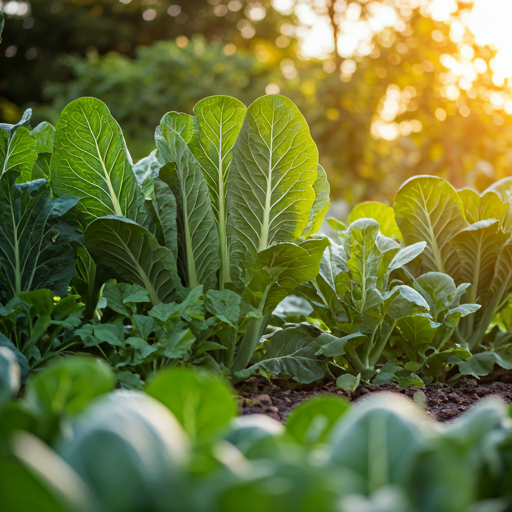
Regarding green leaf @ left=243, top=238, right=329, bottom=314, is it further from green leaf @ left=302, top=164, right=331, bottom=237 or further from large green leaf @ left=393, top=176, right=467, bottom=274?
large green leaf @ left=393, top=176, right=467, bottom=274

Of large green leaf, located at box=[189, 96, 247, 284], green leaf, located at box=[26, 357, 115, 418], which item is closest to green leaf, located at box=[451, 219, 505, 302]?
large green leaf, located at box=[189, 96, 247, 284]

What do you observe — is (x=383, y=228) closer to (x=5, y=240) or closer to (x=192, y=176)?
(x=192, y=176)

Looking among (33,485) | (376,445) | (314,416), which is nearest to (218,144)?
(314,416)

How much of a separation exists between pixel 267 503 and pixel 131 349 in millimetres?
1066

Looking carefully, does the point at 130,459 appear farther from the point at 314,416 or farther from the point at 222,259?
the point at 222,259

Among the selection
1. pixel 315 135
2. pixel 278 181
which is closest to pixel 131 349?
pixel 278 181

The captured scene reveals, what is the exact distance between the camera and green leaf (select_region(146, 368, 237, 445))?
2.06 feet

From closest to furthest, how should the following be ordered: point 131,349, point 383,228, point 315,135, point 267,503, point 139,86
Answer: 1. point 267,503
2. point 131,349
3. point 383,228
4. point 315,135
5. point 139,86

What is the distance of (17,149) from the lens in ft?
Result: 5.41

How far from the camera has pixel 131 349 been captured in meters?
1.46

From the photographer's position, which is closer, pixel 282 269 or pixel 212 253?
pixel 282 269

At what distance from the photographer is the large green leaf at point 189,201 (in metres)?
1.67

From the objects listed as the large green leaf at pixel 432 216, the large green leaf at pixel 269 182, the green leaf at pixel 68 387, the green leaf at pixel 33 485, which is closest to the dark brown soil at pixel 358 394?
the large green leaf at pixel 269 182

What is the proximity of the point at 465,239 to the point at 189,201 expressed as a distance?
1.05 m
